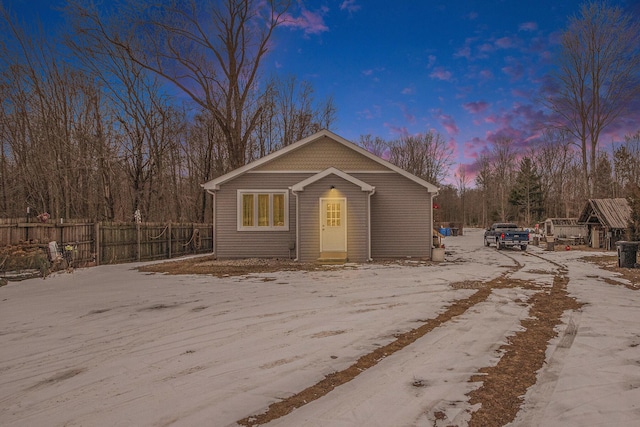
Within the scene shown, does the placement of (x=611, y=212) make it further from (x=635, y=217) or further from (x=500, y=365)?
(x=500, y=365)

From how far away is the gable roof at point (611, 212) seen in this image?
18500 millimetres

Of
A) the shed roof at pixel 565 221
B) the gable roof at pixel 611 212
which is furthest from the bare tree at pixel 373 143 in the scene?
the gable roof at pixel 611 212

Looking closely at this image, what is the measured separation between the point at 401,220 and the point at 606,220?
1230 cm

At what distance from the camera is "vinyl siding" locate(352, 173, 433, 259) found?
1462 cm

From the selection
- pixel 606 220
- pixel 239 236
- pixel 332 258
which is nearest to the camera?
pixel 332 258

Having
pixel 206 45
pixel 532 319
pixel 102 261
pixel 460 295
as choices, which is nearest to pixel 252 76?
pixel 206 45

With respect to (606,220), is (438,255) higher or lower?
lower

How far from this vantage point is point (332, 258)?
13406mm

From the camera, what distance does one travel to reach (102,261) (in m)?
12.9

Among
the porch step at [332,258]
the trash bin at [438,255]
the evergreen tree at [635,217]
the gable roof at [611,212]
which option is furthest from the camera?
the gable roof at [611,212]

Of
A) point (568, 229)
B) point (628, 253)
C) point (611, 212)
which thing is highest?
point (611, 212)

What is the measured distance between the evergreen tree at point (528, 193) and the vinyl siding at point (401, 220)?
3477cm

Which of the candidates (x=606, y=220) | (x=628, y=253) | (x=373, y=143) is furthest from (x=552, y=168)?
(x=628, y=253)

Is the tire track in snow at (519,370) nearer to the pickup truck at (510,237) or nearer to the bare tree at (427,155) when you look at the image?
the pickup truck at (510,237)
